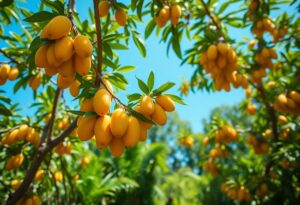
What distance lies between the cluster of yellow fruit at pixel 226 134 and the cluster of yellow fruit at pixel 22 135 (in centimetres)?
278

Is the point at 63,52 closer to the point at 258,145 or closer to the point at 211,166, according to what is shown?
the point at 258,145

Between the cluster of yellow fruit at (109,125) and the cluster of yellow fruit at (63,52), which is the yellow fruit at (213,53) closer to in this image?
the cluster of yellow fruit at (109,125)

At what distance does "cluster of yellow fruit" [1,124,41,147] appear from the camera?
8.26 feet

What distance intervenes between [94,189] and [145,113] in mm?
6289

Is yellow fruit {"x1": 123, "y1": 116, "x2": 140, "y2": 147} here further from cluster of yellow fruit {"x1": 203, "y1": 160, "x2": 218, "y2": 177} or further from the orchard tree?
cluster of yellow fruit {"x1": 203, "y1": 160, "x2": 218, "y2": 177}

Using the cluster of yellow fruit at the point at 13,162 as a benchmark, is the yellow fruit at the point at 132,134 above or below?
above

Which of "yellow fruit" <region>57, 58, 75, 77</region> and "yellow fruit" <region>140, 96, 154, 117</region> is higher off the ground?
"yellow fruit" <region>57, 58, 75, 77</region>

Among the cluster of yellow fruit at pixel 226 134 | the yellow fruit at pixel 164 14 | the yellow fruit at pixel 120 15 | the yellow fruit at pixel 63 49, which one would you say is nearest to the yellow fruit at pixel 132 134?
the yellow fruit at pixel 63 49

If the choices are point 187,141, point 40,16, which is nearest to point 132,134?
point 40,16

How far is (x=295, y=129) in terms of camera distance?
13.5 feet

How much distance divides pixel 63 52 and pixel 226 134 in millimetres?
3661

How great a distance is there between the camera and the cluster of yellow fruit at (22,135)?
2.52 meters

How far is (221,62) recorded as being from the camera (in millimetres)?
2441

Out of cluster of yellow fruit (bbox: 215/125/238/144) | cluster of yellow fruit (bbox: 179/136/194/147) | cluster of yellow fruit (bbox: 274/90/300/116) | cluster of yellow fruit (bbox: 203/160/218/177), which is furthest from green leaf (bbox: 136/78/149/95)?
cluster of yellow fruit (bbox: 179/136/194/147)
